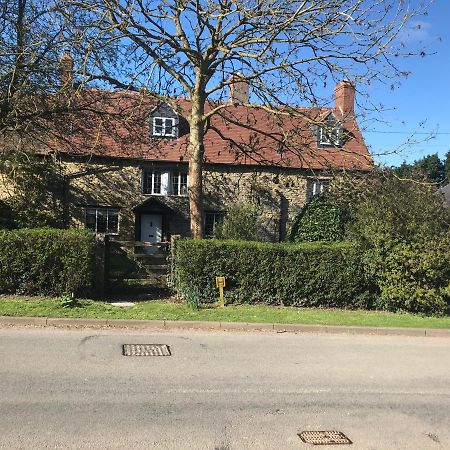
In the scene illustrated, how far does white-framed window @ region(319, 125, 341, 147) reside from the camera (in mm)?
14484

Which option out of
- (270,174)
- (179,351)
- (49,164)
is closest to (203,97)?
(179,351)

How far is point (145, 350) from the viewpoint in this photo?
8.09 m

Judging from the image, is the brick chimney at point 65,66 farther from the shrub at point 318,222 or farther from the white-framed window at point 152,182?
the white-framed window at point 152,182

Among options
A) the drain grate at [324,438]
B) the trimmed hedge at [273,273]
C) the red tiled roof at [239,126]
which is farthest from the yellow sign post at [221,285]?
the drain grate at [324,438]

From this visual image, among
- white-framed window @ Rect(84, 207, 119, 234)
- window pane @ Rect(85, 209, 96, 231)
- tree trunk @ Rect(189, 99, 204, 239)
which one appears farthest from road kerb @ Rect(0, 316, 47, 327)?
window pane @ Rect(85, 209, 96, 231)

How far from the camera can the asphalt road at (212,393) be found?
4.76 m

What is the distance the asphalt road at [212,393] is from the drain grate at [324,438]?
0.09 meters

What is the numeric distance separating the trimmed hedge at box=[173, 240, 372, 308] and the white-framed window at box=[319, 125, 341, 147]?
324cm

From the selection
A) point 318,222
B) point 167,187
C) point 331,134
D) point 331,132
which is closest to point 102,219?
point 167,187

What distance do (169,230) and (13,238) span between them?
18.5 m

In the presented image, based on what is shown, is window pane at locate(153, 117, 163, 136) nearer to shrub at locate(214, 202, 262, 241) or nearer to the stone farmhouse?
the stone farmhouse

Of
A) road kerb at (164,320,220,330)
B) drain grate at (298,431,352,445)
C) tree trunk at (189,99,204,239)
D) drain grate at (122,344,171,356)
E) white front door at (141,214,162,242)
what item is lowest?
drain grate at (298,431,352,445)

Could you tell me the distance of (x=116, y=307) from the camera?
11156 millimetres

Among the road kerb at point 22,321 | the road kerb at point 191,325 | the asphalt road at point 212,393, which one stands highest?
the road kerb at point 22,321
